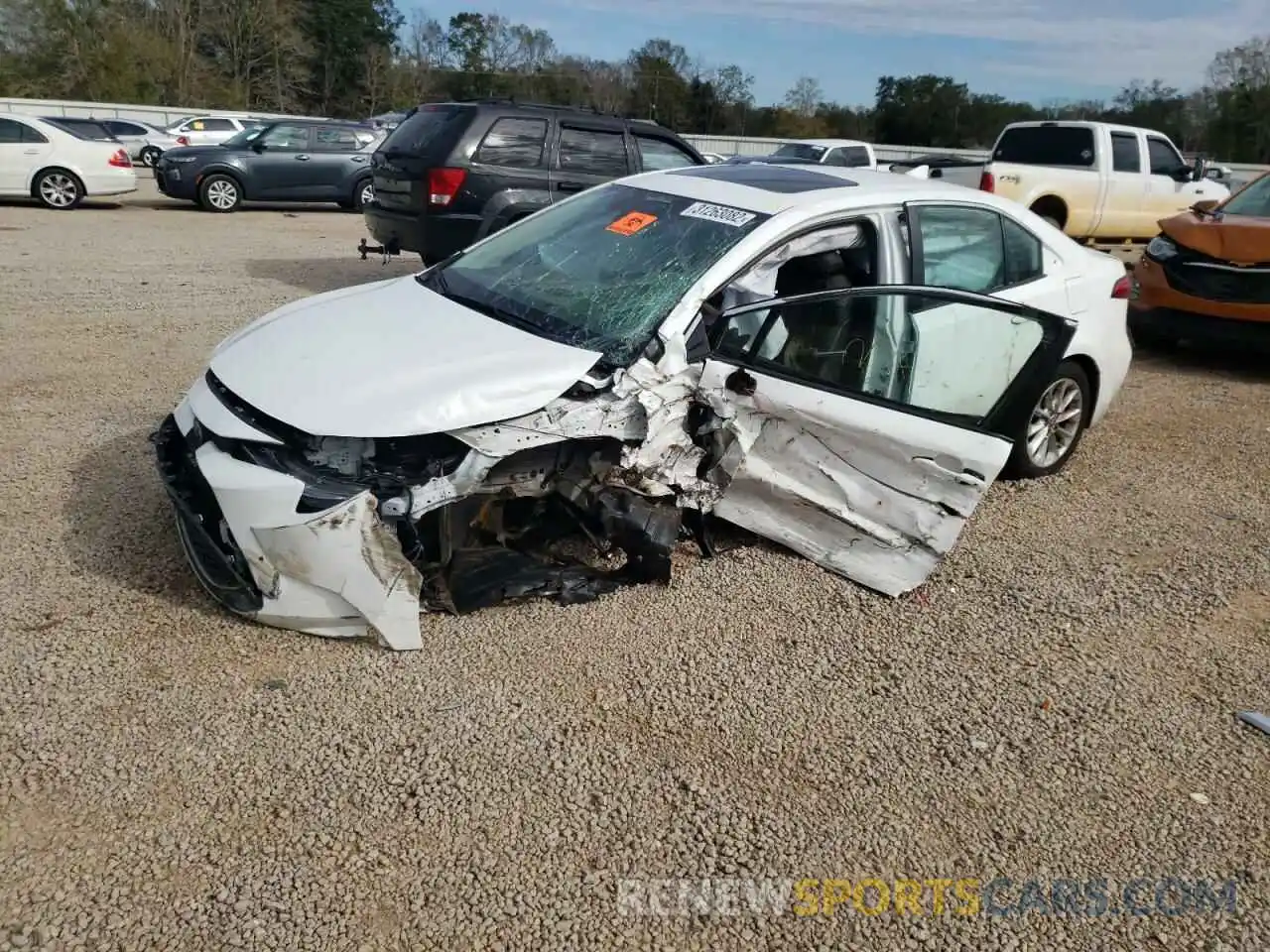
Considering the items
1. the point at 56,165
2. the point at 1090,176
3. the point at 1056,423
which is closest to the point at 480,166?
the point at 1056,423

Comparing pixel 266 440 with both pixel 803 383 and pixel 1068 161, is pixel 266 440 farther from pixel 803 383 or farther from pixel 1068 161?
pixel 1068 161

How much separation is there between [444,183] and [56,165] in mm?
10331

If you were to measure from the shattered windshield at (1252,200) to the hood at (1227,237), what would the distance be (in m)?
0.19

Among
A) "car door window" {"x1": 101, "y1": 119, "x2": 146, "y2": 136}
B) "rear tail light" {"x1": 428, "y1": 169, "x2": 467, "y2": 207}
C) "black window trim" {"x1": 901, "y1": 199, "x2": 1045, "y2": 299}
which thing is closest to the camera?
"black window trim" {"x1": 901, "y1": 199, "x2": 1045, "y2": 299}

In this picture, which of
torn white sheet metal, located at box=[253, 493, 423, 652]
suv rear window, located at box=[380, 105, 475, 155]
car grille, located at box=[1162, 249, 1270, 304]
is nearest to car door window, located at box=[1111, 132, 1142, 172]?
car grille, located at box=[1162, 249, 1270, 304]

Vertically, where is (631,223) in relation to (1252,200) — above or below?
below

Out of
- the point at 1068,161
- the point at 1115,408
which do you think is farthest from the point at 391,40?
the point at 1115,408

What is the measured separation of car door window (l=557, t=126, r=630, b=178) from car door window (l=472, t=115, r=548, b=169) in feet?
0.70

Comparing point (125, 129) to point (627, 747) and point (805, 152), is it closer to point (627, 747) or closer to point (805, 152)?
point (805, 152)

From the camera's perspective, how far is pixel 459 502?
3.39 meters

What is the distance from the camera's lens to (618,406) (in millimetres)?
3488

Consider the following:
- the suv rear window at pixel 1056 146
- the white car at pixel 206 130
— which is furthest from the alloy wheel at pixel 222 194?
the suv rear window at pixel 1056 146

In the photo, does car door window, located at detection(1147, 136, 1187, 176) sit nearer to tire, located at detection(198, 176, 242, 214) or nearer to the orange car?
the orange car

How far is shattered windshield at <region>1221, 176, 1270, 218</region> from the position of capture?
26.7 ft
